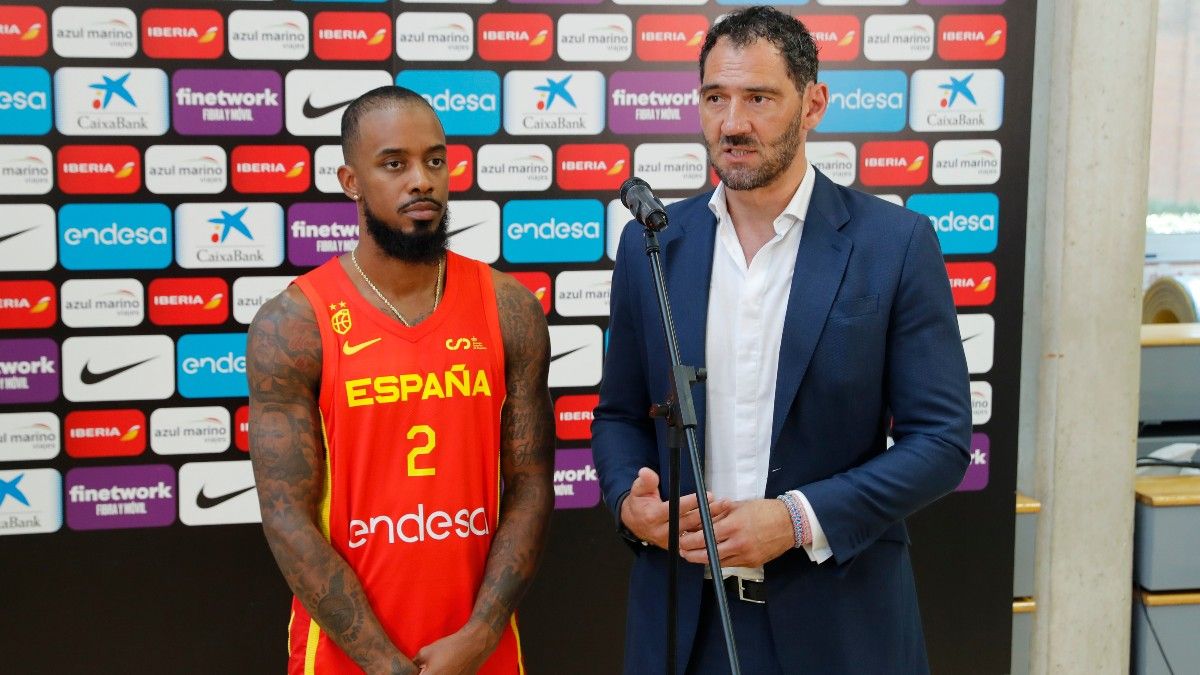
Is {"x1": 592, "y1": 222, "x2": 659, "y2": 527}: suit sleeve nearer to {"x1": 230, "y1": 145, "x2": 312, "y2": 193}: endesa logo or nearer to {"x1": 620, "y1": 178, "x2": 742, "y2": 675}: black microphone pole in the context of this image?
{"x1": 620, "y1": 178, "x2": 742, "y2": 675}: black microphone pole

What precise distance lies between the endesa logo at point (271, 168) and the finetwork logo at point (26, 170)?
442 millimetres

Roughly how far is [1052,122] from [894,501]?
193 centimetres

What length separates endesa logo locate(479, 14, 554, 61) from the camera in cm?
290

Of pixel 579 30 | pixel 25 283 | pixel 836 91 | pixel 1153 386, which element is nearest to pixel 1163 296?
pixel 1153 386

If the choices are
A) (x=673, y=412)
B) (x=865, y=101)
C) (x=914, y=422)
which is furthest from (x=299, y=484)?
(x=865, y=101)

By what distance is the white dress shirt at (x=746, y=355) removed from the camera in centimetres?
175

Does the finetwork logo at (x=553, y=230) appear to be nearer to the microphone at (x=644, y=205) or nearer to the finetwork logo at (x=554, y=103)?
the finetwork logo at (x=554, y=103)

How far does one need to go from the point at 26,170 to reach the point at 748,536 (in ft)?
6.93

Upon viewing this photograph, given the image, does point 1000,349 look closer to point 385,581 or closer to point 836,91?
point 836,91

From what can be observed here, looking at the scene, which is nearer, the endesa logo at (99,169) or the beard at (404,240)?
the beard at (404,240)

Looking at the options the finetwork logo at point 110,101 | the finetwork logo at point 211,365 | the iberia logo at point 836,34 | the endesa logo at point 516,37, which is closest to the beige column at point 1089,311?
the iberia logo at point 836,34

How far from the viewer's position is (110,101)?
279 centimetres

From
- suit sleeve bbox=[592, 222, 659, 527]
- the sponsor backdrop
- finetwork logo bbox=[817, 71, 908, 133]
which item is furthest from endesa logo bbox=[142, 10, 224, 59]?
finetwork logo bbox=[817, 71, 908, 133]

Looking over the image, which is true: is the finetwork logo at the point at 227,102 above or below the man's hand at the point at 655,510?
above
